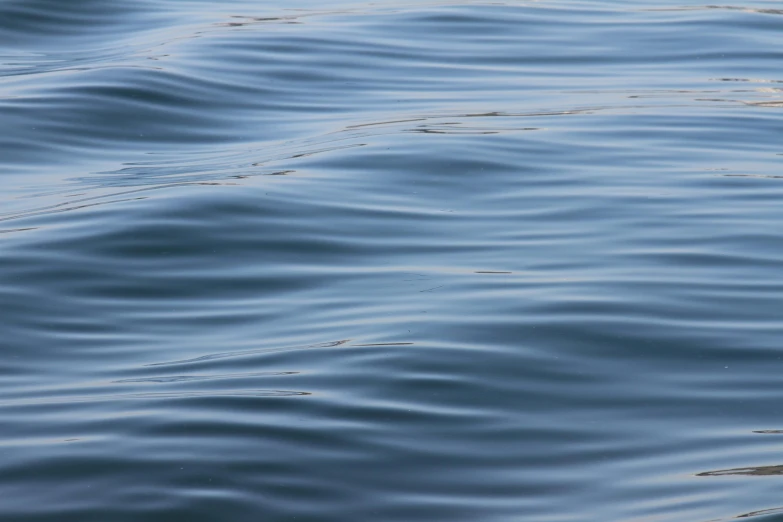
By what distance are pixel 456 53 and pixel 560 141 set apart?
198cm

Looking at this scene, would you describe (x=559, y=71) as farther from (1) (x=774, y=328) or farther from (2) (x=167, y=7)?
(1) (x=774, y=328)

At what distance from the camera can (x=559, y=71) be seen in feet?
23.9

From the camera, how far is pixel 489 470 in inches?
117

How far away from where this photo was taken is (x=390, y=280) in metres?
4.22

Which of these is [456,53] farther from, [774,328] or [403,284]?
[774,328]

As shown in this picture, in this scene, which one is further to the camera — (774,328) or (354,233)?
(354,233)

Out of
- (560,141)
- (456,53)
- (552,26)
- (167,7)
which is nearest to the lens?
(560,141)

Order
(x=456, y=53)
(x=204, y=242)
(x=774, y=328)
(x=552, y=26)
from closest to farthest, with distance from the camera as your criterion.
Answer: (x=774, y=328)
(x=204, y=242)
(x=456, y=53)
(x=552, y=26)

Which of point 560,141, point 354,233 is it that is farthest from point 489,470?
point 560,141

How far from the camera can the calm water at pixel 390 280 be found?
9.58ft

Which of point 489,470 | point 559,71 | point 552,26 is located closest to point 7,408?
point 489,470

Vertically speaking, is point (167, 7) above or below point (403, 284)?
above

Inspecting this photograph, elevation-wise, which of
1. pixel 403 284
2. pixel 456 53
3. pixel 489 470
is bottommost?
pixel 489 470

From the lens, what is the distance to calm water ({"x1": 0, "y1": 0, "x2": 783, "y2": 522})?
9.58ft
